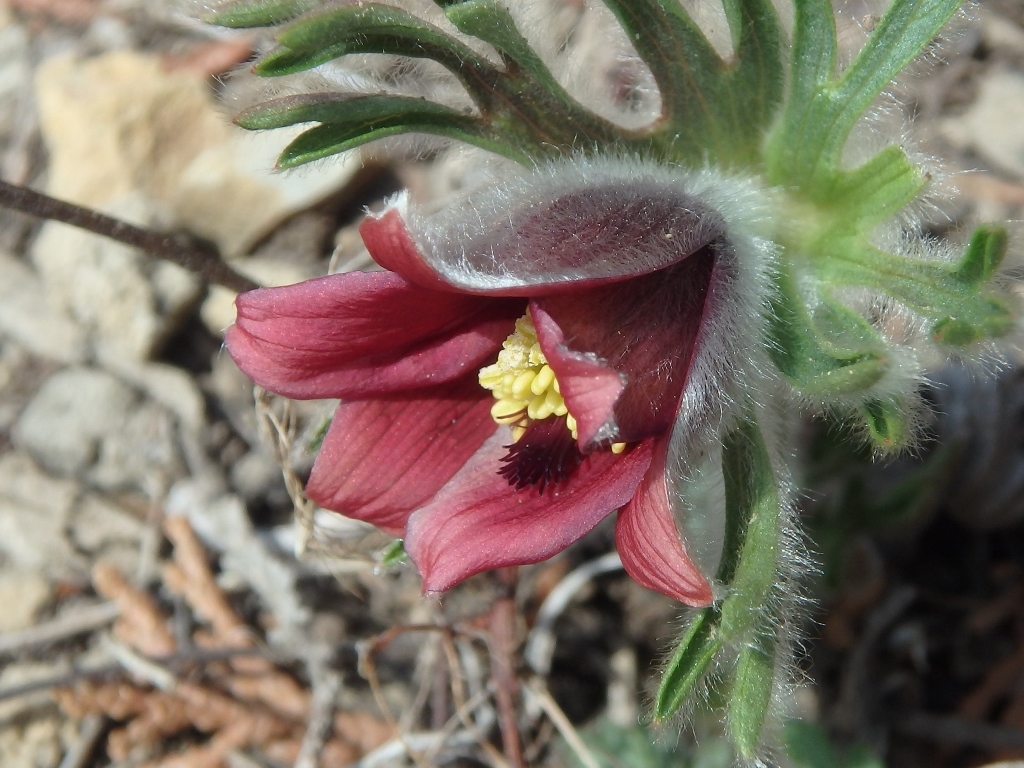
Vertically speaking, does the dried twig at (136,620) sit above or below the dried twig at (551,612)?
below

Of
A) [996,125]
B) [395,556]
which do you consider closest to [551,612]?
[395,556]

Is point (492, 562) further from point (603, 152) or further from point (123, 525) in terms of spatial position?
point (123, 525)

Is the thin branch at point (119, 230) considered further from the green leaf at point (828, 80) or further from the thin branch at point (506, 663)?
the green leaf at point (828, 80)

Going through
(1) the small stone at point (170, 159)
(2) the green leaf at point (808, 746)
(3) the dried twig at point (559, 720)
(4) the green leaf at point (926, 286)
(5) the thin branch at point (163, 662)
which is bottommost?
(5) the thin branch at point (163, 662)

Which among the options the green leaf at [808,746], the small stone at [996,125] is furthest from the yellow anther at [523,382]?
the small stone at [996,125]

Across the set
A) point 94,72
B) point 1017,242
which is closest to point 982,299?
point 1017,242

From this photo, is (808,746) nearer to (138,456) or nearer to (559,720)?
(559,720)

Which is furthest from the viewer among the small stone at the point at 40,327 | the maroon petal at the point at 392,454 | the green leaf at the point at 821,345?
the small stone at the point at 40,327

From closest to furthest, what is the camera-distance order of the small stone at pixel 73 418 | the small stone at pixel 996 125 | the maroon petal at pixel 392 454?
the maroon petal at pixel 392 454 → the small stone at pixel 73 418 → the small stone at pixel 996 125
